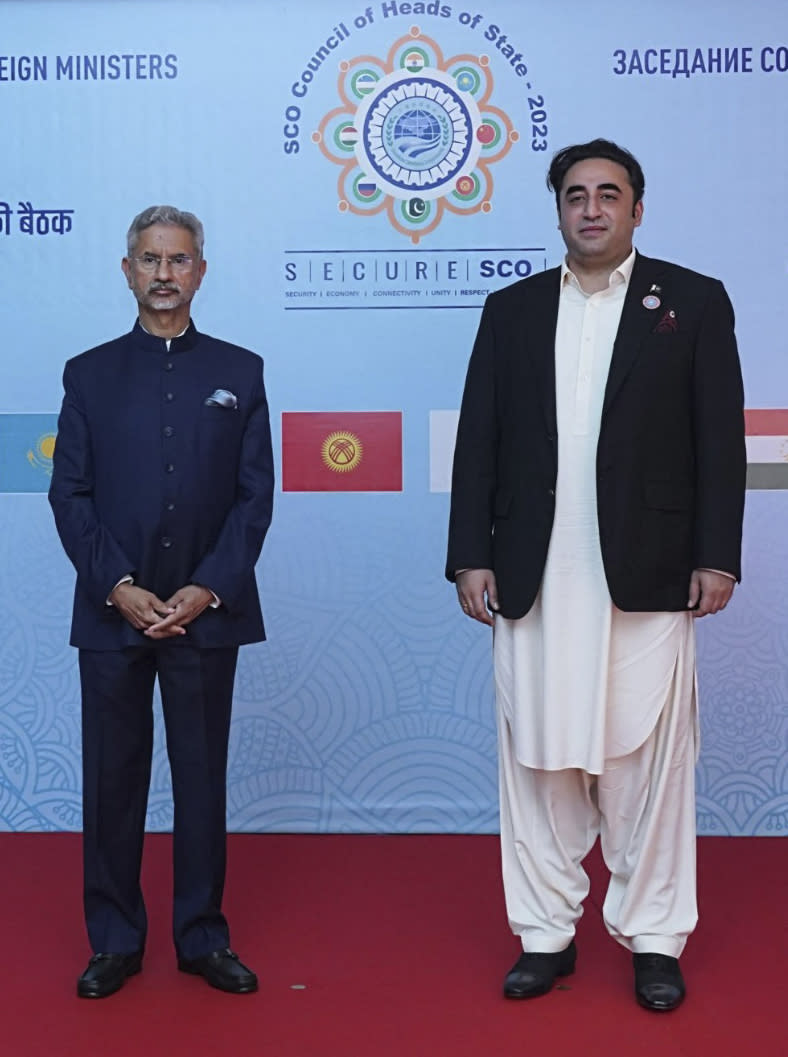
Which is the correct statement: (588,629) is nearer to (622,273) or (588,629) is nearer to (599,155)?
(622,273)

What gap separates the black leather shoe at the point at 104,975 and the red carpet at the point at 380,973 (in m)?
0.03

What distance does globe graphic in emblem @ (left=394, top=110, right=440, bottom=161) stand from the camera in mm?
4156

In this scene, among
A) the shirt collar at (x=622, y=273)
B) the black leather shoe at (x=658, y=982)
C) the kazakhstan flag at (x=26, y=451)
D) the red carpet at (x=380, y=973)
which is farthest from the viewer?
the kazakhstan flag at (x=26, y=451)

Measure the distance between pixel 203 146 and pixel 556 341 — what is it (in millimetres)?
1717

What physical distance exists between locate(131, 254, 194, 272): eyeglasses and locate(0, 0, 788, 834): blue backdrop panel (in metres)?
1.25

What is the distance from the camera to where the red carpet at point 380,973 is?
2680mm

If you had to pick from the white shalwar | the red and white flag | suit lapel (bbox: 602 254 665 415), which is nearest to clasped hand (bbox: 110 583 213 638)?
the white shalwar

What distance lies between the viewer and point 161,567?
2924 millimetres

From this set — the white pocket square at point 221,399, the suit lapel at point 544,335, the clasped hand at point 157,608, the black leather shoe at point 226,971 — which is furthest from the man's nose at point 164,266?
the black leather shoe at point 226,971

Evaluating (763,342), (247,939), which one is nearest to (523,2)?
(763,342)

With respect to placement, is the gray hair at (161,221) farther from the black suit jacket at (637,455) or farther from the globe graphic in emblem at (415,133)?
the globe graphic in emblem at (415,133)

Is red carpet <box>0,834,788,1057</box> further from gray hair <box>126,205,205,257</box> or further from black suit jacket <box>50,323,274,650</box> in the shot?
gray hair <box>126,205,205,257</box>

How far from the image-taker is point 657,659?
2.88 m

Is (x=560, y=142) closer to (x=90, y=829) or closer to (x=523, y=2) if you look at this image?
(x=523, y=2)
